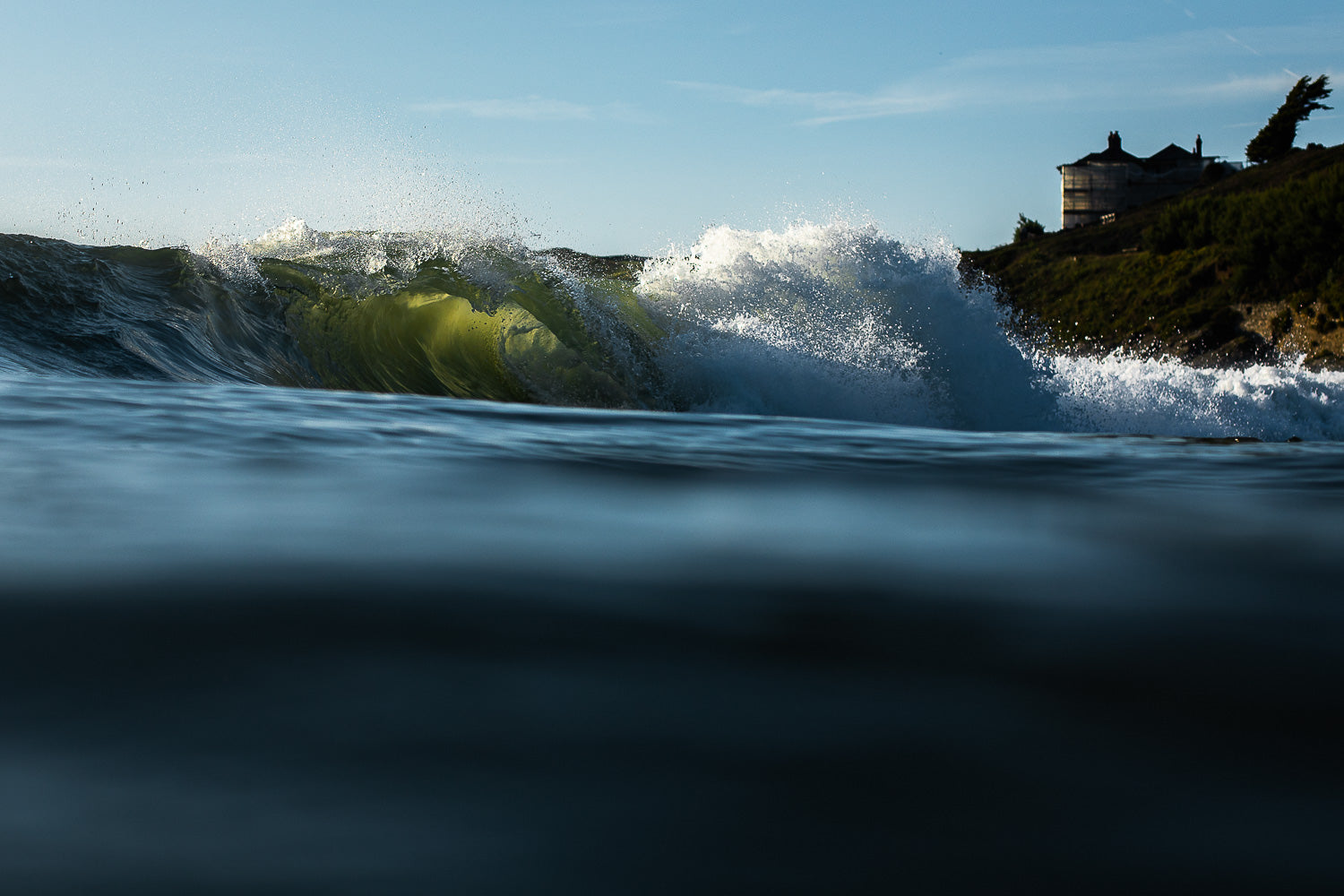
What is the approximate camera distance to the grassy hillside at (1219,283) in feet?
93.8

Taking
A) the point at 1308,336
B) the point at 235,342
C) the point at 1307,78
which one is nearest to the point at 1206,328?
the point at 1308,336

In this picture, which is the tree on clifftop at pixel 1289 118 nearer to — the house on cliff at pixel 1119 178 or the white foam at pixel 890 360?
the house on cliff at pixel 1119 178

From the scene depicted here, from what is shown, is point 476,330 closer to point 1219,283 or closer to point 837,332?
point 837,332

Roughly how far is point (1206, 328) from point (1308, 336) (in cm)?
375

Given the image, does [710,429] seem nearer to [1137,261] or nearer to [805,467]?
[805,467]

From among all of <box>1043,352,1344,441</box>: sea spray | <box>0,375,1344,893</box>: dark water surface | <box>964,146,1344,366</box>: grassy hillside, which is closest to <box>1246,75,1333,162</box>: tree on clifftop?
<box>964,146,1344,366</box>: grassy hillside

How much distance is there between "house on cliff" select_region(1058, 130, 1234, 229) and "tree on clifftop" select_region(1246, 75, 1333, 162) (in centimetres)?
1558

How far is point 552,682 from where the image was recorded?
1.58m

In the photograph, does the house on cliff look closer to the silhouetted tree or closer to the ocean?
the silhouetted tree

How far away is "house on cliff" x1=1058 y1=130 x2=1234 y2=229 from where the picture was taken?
71.9 metres

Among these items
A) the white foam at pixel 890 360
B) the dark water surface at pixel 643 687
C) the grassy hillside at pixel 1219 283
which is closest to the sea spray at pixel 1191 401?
the white foam at pixel 890 360

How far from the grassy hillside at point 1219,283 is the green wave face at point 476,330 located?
720 inches

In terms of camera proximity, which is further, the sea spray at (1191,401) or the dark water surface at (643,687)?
the sea spray at (1191,401)

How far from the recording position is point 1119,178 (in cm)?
7250
